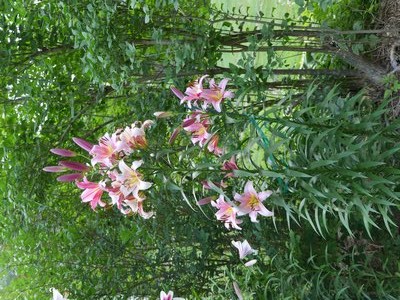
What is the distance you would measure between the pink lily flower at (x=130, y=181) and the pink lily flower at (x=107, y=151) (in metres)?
0.05

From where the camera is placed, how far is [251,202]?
1561mm

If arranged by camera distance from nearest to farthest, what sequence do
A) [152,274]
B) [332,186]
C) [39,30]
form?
[332,186], [39,30], [152,274]

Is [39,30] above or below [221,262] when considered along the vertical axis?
above

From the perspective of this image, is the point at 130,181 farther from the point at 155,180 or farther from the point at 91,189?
the point at 155,180

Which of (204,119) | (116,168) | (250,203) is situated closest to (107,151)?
(116,168)

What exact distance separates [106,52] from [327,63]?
108 centimetres

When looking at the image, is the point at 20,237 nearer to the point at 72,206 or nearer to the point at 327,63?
the point at 72,206

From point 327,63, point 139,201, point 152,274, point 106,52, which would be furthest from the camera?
point 327,63

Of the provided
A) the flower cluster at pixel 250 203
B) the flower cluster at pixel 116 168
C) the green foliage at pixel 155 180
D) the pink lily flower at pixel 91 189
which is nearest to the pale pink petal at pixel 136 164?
the flower cluster at pixel 116 168

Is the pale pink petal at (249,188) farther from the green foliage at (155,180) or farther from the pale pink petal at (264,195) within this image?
the green foliage at (155,180)

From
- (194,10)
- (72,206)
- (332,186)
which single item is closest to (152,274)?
(72,206)

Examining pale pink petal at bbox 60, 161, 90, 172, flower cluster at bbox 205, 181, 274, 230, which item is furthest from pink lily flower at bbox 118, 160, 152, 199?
flower cluster at bbox 205, 181, 274, 230

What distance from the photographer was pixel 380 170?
148 cm

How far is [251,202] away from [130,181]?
318 mm
